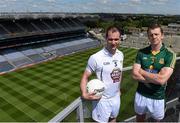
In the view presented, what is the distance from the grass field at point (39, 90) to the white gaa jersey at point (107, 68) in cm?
1533

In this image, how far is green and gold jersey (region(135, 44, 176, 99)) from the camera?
543 centimetres

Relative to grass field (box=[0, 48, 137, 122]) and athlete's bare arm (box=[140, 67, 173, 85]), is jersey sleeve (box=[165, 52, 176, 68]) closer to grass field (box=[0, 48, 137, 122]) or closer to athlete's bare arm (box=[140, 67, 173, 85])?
athlete's bare arm (box=[140, 67, 173, 85])

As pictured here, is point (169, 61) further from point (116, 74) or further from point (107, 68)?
point (107, 68)

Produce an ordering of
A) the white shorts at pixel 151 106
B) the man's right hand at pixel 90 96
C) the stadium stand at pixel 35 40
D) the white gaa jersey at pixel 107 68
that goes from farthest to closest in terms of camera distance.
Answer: the stadium stand at pixel 35 40 → the white shorts at pixel 151 106 → the white gaa jersey at pixel 107 68 → the man's right hand at pixel 90 96

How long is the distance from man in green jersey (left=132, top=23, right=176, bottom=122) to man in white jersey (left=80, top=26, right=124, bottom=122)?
46 cm

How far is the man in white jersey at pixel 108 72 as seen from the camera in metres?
5.25

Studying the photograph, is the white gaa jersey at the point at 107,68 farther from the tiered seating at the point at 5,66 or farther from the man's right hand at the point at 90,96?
the tiered seating at the point at 5,66

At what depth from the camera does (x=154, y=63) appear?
18.1ft

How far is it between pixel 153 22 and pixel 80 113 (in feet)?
8.05

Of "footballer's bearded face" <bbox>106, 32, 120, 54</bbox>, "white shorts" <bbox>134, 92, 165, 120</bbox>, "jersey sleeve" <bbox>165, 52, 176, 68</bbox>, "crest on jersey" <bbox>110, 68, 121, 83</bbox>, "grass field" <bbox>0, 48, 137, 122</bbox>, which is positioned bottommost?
"grass field" <bbox>0, 48, 137, 122</bbox>

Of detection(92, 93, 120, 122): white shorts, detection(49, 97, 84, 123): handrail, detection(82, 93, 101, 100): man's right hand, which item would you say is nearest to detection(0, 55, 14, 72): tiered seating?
detection(92, 93, 120, 122): white shorts

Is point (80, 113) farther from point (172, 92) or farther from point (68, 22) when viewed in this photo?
point (68, 22)

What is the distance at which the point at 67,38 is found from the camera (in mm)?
63844

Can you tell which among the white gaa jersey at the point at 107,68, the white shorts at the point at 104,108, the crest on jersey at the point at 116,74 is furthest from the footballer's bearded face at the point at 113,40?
the white shorts at the point at 104,108
